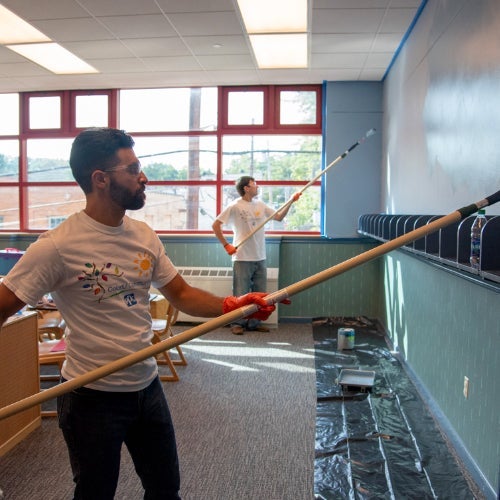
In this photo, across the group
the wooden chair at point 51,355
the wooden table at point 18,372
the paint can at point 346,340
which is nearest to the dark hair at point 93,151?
the wooden table at point 18,372

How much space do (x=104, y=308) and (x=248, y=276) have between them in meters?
4.31

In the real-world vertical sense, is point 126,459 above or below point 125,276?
below

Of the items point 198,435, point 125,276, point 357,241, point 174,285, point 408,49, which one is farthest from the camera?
point 357,241

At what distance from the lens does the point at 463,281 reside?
3.04 meters

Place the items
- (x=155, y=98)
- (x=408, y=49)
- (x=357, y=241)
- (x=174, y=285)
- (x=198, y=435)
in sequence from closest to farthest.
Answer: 1. (x=174, y=285)
2. (x=198, y=435)
3. (x=408, y=49)
4. (x=357, y=241)
5. (x=155, y=98)

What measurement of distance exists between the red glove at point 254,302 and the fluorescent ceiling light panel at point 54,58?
4243mm

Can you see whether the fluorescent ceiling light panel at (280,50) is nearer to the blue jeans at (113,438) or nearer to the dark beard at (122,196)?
the dark beard at (122,196)

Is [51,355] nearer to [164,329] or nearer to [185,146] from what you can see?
[164,329]

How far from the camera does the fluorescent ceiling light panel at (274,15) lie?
168 inches

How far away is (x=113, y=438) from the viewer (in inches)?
64.0

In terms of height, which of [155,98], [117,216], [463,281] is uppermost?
[155,98]

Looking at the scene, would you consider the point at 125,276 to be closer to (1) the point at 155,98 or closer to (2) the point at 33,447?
(2) the point at 33,447

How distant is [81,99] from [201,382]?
4364 millimetres

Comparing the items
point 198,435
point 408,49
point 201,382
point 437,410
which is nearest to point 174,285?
point 198,435
